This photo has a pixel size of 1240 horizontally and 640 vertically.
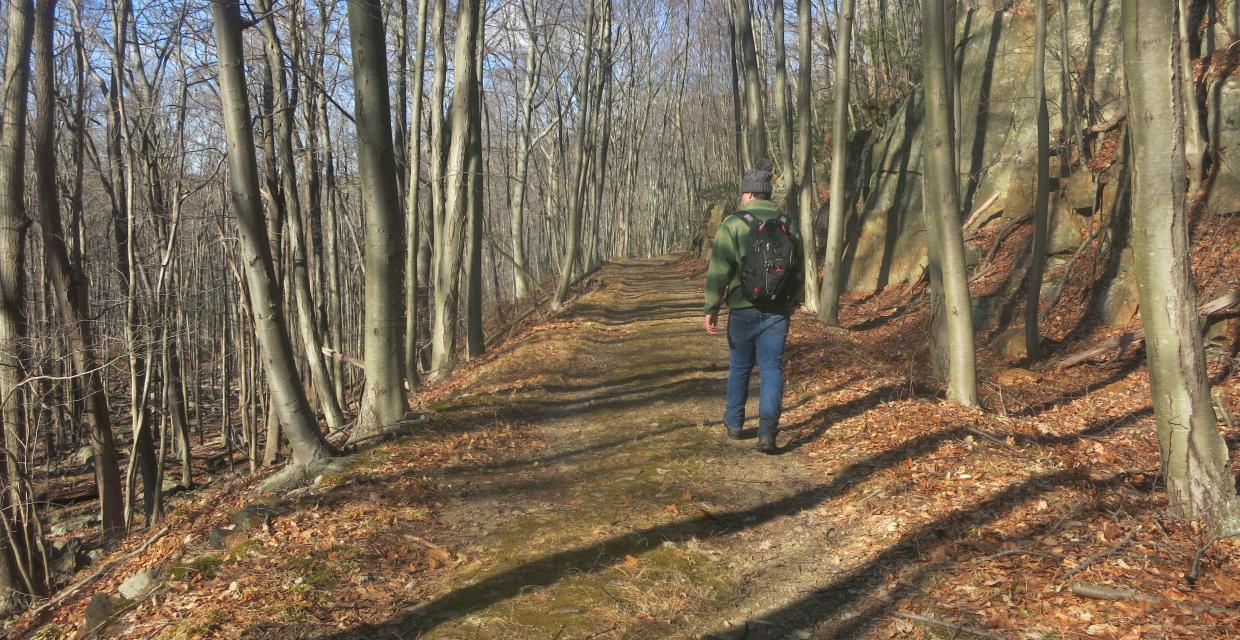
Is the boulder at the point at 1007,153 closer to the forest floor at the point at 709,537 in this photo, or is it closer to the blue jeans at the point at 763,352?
the forest floor at the point at 709,537

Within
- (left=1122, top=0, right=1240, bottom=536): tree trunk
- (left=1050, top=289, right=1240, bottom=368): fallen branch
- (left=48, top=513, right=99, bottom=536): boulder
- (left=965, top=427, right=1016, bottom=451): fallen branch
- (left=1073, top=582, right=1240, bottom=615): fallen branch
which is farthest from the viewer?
(left=48, top=513, right=99, bottom=536): boulder

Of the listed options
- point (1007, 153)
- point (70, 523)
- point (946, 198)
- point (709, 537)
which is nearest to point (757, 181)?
point (946, 198)

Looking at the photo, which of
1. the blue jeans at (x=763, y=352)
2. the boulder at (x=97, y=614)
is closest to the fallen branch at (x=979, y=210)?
the blue jeans at (x=763, y=352)

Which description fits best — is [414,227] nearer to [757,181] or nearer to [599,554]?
[757,181]

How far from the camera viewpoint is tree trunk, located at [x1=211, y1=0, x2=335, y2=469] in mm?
5648

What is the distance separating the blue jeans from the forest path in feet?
1.44

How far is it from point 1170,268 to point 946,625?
7.19 ft

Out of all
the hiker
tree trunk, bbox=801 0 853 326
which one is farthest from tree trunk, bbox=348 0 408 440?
tree trunk, bbox=801 0 853 326

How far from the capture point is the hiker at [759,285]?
564cm

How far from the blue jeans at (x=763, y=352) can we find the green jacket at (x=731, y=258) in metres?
0.14

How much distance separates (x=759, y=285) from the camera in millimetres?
5621

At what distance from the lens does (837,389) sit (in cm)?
800

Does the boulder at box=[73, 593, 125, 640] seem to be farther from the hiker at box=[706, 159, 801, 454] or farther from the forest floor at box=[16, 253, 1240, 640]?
the hiker at box=[706, 159, 801, 454]

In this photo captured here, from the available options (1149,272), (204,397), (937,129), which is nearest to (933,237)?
(937,129)
